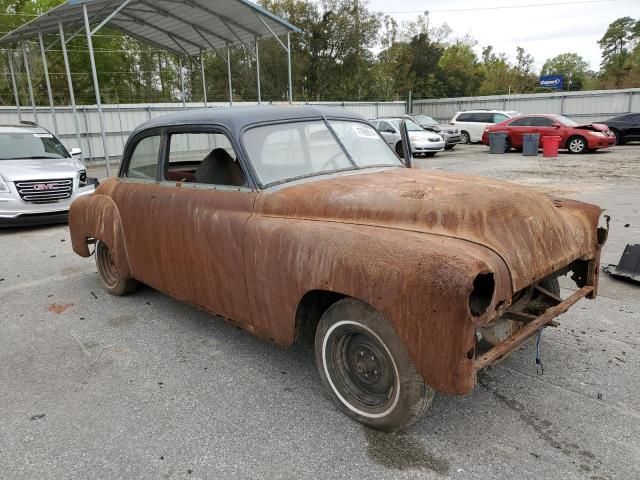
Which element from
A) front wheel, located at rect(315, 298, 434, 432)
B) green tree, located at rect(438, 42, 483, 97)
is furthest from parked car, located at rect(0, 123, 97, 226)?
green tree, located at rect(438, 42, 483, 97)

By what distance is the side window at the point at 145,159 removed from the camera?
14.0ft

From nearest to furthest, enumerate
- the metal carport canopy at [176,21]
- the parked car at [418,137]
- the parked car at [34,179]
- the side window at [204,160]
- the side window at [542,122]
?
the side window at [204,160]
the parked car at [34,179]
the metal carport canopy at [176,21]
the parked car at [418,137]
the side window at [542,122]

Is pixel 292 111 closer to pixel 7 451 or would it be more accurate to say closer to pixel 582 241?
pixel 582 241

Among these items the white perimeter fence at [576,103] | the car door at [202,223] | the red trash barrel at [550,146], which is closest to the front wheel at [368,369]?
the car door at [202,223]

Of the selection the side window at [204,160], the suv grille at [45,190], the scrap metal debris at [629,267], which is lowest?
the scrap metal debris at [629,267]

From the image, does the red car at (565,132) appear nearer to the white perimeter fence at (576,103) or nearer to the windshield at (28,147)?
the white perimeter fence at (576,103)

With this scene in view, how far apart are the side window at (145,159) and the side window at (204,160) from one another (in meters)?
0.15

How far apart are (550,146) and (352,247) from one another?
56.8ft

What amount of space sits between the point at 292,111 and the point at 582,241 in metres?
2.28

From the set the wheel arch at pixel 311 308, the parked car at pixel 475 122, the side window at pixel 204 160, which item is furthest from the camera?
the parked car at pixel 475 122

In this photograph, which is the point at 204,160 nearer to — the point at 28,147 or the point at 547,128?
the point at 28,147

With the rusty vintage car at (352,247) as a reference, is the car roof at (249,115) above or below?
above

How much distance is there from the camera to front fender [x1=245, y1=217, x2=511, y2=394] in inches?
86.5

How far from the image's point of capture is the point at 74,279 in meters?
5.73
